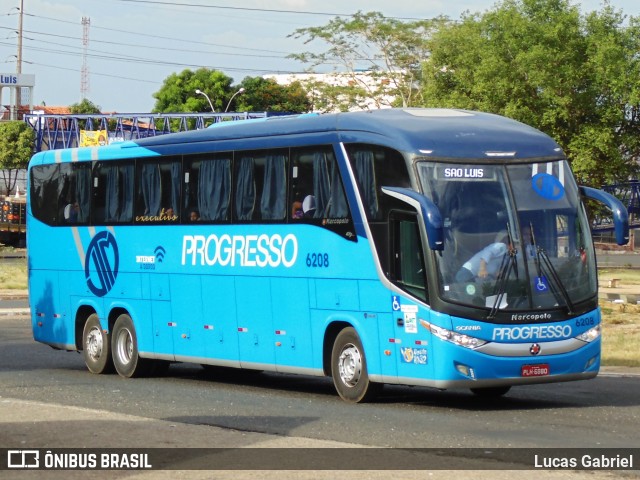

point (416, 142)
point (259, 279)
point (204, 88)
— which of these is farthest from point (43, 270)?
point (204, 88)

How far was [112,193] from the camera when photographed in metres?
22.1

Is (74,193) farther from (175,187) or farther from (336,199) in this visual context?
(336,199)

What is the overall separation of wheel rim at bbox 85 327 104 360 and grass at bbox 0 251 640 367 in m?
8.51

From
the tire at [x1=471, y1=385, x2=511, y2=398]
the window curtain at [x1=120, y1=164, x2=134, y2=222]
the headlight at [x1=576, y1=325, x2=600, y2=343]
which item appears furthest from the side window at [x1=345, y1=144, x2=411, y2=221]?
the window curtain at [x1=120, y1=164, x2=134, y2=222]

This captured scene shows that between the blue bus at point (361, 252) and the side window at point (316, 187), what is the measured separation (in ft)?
0.08

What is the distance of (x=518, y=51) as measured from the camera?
51.1 meters

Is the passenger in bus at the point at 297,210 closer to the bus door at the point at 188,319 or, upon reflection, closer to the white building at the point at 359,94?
the bus door at the point at 188,319

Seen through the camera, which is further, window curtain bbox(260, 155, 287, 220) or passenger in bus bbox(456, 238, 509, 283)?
window curtain bbox(260, 155, 287, 220)

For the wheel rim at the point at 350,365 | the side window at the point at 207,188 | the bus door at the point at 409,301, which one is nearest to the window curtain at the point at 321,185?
the bus door at the point at 409,301

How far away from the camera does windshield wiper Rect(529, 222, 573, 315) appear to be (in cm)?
1596

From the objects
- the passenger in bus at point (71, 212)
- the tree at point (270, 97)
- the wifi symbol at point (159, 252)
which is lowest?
the wifi symbol at point (159, 252)

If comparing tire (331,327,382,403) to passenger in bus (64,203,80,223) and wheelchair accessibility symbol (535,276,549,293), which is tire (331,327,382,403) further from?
passenger in bus (64,203,80,223)

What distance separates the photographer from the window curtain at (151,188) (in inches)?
827

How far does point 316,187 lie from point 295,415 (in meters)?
3.66
